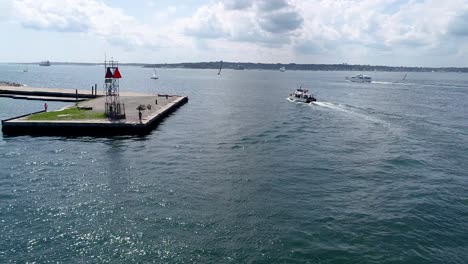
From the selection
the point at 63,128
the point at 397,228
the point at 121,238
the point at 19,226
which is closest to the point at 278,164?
the point at 397,228

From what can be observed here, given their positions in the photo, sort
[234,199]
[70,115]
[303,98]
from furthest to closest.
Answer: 1. [303,98]
2. [70,115]
3. [234,199]

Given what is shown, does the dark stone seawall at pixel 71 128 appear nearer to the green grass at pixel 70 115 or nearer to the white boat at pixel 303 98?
the green grass at pixel 70 115

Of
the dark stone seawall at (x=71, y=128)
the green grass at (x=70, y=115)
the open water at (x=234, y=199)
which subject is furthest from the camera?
the green grass at (x=70, y=115)

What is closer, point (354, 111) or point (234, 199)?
point (234, 199)

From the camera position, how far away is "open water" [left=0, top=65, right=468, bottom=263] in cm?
2120

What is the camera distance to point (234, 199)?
28.4 m

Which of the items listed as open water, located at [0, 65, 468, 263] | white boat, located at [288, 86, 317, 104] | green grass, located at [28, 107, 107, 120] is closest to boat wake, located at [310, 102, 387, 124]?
white boat, located at [288, 86, 317, 104]

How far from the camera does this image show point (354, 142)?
50.2m

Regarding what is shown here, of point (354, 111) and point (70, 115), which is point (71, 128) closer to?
point (70, 115)

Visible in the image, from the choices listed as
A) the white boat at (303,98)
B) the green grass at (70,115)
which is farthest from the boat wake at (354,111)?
the green grass at (70,115)

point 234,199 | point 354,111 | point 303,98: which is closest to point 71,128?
point 234,199

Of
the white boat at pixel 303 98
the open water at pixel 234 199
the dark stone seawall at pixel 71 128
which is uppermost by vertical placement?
the white boat at pixel 303 98

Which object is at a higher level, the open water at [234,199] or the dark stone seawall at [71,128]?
the dark stone seawall at [71,128]

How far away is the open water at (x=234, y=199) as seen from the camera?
→ 69.6 ft
